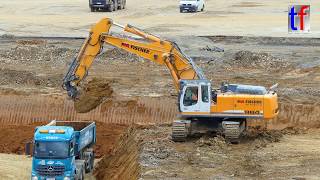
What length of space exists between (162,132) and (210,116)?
3.99m

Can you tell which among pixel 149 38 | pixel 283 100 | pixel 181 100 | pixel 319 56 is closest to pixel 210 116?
pixel 181 100

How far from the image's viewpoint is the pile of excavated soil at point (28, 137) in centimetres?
3341

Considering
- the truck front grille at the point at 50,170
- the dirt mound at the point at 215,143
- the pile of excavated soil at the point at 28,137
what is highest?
the truck front grille at the point at 50,170

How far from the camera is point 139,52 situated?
2920 centimetres

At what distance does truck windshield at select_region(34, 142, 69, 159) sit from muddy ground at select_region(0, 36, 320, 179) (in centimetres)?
256

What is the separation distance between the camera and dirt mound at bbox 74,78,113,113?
3703cm

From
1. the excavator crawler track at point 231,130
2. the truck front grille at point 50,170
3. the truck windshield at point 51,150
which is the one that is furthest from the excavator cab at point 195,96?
the truck front grille at point 50,170

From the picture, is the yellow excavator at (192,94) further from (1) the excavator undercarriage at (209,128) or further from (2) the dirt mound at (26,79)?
(2) the dirt mound at (26,79)

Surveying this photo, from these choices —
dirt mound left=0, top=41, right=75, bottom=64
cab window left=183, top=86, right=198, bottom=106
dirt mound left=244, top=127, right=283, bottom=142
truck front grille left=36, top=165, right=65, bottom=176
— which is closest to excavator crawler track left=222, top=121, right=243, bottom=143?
cab window left=183, top=86, right=198, bottom=106

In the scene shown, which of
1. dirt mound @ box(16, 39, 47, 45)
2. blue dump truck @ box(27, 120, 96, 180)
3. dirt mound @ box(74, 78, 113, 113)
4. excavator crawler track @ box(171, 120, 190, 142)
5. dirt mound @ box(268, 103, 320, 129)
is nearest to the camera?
blue dump truck @ box(27, 120, 96, 180)

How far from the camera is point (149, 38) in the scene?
28.7 m

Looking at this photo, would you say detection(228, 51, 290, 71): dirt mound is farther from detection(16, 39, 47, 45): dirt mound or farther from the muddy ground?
detection(16, 39, 47, 45): dirt mound

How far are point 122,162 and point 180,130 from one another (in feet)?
8.04

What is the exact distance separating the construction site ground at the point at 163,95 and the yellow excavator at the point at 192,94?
0.71 m
